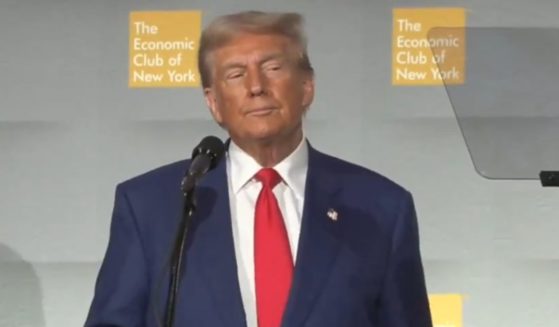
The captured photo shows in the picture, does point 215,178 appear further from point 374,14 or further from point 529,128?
point 374,14

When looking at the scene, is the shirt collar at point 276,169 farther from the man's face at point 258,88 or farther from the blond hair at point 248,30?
the blond hair at point 248,30

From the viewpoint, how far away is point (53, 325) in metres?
2.56

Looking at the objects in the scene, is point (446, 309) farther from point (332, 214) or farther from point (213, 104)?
point (213, 104)

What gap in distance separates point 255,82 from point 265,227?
27 centimetres

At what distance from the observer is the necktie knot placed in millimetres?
1835

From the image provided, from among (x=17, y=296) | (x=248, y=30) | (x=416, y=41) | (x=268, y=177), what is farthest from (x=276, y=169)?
(x=17, y=296)

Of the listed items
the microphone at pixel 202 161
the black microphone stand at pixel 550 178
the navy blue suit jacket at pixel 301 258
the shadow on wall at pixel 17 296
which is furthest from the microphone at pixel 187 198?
the shadow on wall at pixel 17 296

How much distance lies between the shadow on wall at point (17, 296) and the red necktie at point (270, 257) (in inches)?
38.9

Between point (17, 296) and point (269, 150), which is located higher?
point (269, 150)

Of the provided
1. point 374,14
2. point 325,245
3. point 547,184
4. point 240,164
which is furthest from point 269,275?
point 374,14

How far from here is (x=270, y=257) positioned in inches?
69.4

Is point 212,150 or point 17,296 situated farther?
point 17,296

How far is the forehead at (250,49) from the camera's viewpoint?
180 centimetres

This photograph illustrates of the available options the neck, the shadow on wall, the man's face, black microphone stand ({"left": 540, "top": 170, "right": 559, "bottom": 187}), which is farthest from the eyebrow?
the shadow on wall
